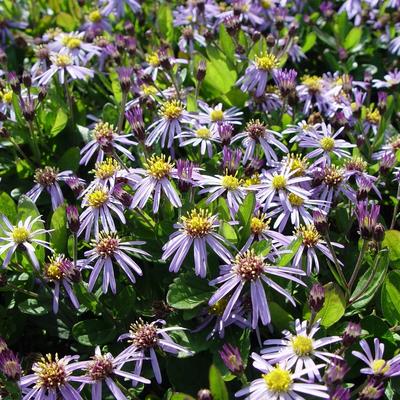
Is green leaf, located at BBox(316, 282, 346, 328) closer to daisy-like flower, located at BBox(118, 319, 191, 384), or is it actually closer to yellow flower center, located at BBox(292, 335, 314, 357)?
yellow flower center, located at BBox(292, 335, 314, 357)

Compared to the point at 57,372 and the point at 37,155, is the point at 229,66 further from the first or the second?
the point at 57,372

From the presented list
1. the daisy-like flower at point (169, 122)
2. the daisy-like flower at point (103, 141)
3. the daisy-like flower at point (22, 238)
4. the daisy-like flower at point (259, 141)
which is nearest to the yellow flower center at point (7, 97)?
the daisy-like flower at point (103, 141)

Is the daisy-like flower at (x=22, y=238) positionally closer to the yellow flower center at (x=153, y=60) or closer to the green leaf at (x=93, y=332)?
the green leaf at (x=93, y=332)

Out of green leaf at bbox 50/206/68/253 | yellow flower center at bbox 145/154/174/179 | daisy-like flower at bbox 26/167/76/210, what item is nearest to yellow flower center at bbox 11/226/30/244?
green leaf at bbox 50/206/68/253

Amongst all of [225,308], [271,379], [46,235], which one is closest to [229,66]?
[46,235]

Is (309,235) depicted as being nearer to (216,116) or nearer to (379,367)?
(379,367)

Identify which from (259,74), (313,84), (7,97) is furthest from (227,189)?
(7,97)
